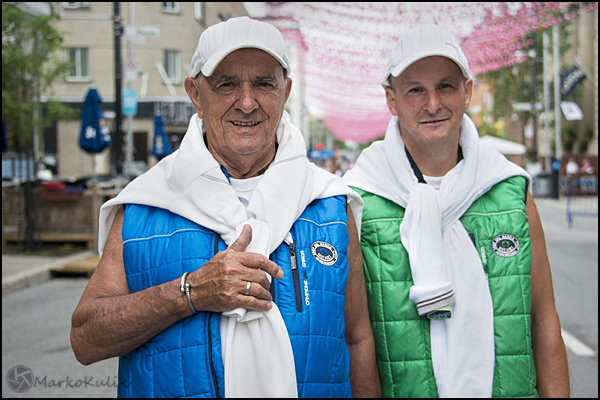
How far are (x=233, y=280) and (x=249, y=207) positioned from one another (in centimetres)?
32

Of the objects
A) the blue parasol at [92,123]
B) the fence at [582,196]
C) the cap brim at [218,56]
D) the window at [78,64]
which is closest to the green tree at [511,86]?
the fence at [582,196]

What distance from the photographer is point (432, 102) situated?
215cm

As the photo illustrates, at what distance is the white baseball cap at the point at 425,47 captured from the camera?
6.88ft

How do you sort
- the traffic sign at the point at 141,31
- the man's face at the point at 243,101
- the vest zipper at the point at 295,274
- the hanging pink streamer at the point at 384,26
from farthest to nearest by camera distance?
the traffic sign at the point at 141,31 < the hanging pink streamer at the point at 384,26 < the man's face at the point at 243,101 < the vest zipper at the point at 295,274

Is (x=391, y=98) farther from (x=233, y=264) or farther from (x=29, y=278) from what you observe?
(x=29, y=278)

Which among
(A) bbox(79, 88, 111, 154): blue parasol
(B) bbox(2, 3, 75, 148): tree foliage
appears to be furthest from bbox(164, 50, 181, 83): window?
(A) bbox(79, 88, 111, 154): blue parasol

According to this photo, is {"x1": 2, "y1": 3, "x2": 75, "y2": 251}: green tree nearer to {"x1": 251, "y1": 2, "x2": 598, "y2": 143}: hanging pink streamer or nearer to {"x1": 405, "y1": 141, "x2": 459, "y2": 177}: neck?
{"x1": 251, "y1": 2, "x2": 598, "y2": 143}: hanging pink streamer

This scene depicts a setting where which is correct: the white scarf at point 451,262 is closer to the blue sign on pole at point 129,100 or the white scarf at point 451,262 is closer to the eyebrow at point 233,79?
the eyebrow at point 233,79

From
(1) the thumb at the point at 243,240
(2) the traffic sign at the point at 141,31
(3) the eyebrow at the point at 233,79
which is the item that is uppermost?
(2) the traffic sign at the point at 141,31

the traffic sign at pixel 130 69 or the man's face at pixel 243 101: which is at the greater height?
the traffic sign at pixel 130 69

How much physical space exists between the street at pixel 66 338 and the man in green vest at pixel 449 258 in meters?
2.78

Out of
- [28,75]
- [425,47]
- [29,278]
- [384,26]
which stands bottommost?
[29,278]

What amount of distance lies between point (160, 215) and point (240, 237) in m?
0.35

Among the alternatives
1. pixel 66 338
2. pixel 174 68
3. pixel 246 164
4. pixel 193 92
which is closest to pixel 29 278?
pixel 66 338
